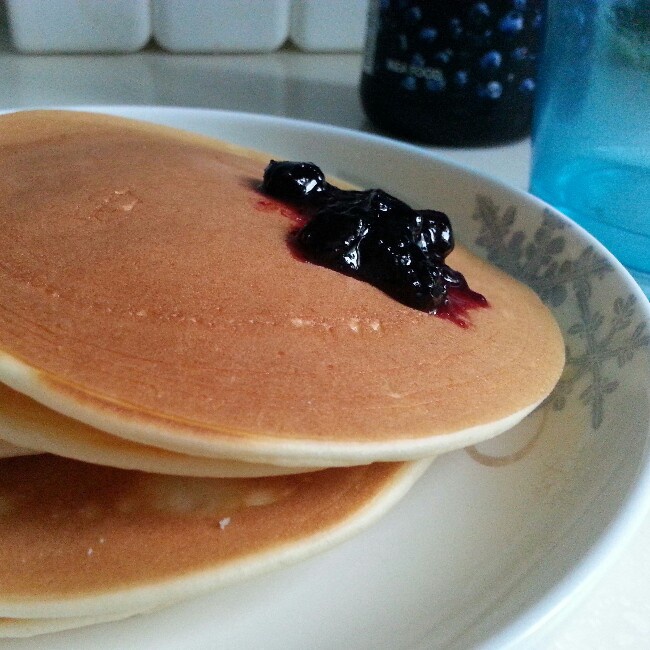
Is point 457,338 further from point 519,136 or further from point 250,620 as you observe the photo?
point 519,136

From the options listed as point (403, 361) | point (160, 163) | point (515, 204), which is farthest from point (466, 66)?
point (403, 361)

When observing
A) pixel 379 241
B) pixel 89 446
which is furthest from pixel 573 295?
pixel 89 446

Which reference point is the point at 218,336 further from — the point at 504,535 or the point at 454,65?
the point at 454,65

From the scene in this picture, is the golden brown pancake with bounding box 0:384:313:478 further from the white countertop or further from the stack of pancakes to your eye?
the white countertop

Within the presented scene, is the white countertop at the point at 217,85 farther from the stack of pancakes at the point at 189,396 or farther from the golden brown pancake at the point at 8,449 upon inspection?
the golden brown pancake at the point at 8,449

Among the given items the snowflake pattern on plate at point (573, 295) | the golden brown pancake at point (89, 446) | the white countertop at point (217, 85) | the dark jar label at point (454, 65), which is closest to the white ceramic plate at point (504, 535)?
the snowflake pattern on plate at point (573, 295)

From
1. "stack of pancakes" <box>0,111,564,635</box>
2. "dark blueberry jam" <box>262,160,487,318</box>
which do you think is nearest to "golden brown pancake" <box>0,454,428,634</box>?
"stack of pancakes" <box>0,111,564,635</box>
